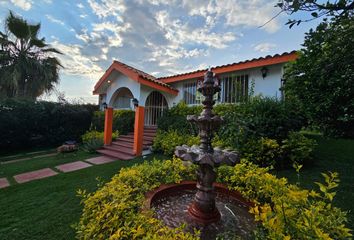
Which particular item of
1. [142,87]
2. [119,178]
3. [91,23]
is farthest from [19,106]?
[119,178]

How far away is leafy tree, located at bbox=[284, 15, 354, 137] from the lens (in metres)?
2.58

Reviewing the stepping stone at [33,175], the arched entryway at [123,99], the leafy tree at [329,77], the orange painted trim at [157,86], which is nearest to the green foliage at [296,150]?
the leafy tree at [329,77]

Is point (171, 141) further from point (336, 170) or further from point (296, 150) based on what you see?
point (336, 170)

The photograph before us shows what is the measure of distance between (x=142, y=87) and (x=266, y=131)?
6006 millimetres

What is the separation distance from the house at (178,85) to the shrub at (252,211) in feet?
10.5

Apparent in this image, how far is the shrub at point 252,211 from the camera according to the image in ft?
5.09

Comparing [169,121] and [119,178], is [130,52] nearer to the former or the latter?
[169,121]

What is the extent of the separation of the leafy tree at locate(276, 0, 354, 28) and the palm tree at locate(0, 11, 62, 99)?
16393 millimetres

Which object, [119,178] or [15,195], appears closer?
[119,178]

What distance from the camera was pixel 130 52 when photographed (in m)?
12.3

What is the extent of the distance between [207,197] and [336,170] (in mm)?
4418

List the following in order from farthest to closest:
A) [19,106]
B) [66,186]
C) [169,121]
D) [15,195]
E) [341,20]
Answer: [19,106] < [169,121] < [66,186] < [15,195] < [341,20]

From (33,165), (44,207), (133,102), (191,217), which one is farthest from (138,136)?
(191,217)

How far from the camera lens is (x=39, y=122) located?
9.99 metres
